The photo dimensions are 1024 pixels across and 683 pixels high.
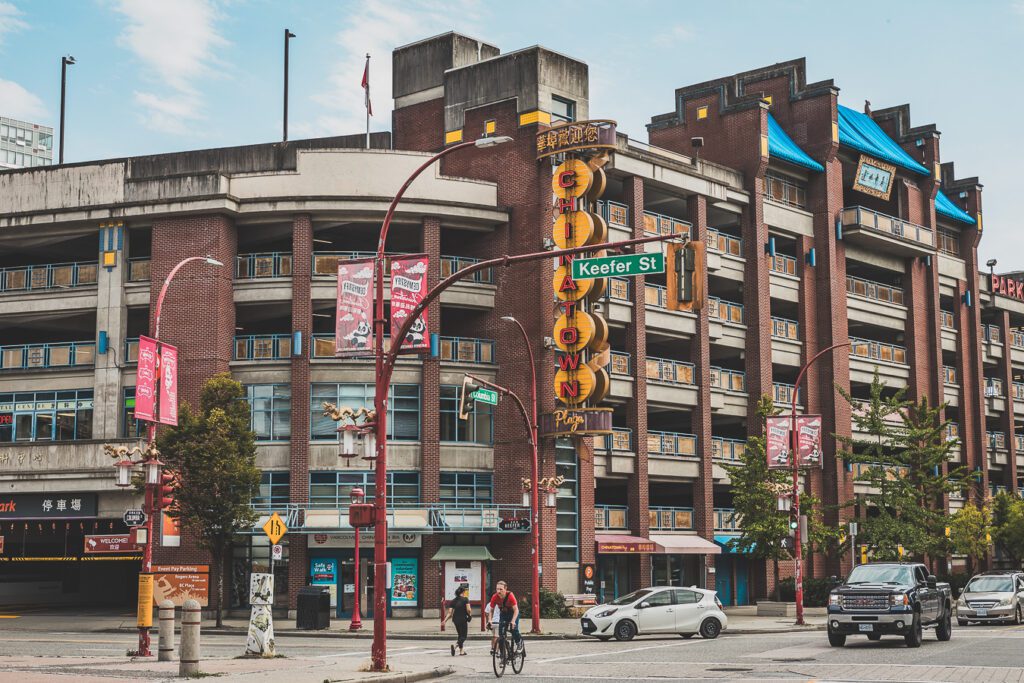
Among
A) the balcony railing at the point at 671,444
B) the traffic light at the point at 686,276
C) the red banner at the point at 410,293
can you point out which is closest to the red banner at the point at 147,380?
the red banner at the point at 410,293

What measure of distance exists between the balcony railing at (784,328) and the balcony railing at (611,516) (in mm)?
14078

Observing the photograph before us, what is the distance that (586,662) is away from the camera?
27.6 meters

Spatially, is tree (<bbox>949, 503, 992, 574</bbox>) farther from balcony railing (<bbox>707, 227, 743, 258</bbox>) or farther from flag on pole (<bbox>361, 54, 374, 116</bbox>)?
flag on pole (<bbox>361, 54, 374, 116</bbox>)

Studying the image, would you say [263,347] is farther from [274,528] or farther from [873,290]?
[873,290]

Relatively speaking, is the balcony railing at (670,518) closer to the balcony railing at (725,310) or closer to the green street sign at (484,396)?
the balcony railing at (725,310)

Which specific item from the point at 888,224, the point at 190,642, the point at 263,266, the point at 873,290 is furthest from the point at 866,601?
the point at 873,290

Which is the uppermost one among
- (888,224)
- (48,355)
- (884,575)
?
(888,224)

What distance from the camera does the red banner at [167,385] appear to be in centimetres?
3344

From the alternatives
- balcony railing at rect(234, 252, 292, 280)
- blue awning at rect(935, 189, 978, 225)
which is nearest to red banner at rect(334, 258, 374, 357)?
balcony railing at rect(234, 252, 292, 280)

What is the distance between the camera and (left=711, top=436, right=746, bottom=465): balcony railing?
59.6 m

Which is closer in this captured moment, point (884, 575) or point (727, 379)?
point (884, 575)

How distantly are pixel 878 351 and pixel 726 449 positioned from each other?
14743mm

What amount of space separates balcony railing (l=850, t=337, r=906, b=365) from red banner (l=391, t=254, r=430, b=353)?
45800 mm

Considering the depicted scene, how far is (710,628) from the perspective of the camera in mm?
36938
